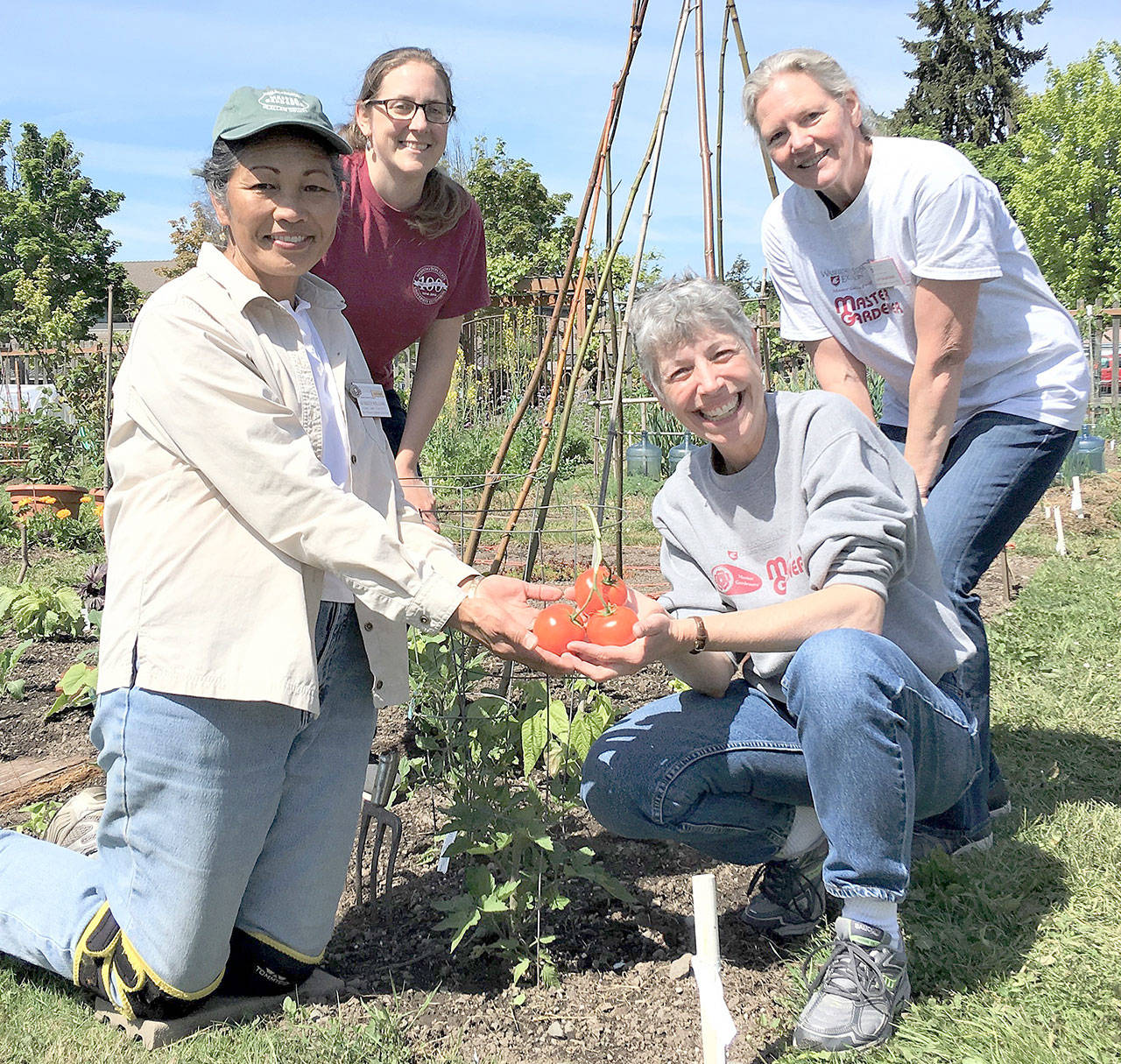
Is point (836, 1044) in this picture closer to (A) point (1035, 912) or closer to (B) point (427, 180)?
(A) point (1035, 912)

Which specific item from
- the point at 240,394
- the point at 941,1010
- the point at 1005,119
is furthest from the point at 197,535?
the point at 1005,119

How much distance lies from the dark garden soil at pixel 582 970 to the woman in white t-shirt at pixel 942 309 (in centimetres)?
64

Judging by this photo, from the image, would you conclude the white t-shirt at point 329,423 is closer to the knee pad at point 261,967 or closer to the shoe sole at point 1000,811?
the knee pad at point 261,967

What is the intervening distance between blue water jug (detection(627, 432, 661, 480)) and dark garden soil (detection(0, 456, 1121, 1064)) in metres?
6.52

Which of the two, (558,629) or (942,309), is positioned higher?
(942,309)

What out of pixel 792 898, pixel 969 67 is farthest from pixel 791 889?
pixel 969 67

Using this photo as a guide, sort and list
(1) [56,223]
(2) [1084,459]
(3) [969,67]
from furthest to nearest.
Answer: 1. (3) [969,67]
2. (1) [56,223]
3. (2) [1084,459]

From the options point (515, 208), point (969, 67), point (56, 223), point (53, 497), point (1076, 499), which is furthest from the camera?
point (969, 67)

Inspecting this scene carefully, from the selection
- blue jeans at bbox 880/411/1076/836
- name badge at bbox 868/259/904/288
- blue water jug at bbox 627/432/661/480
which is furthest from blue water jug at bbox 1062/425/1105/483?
name badge at bbox 868/259/904/288

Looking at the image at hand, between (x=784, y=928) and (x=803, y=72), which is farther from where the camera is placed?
(x=803, y=72)

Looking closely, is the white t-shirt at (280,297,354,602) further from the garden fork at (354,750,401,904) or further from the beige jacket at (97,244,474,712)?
the garden fork at (354,750,401,904)

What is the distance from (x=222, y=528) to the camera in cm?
191

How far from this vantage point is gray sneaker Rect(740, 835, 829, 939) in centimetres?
231

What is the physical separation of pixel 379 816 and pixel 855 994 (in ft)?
3.65
